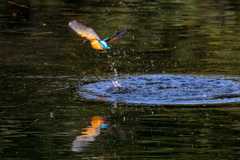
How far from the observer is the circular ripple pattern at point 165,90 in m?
7.34

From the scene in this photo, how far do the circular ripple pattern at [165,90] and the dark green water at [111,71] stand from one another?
0.24 metres

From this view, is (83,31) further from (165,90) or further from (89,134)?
(165,90)

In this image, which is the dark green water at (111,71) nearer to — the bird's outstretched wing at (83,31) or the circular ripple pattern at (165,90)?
the circular ripple pattern at (165,90)

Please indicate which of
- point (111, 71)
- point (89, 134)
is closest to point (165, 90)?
point (111, 71)

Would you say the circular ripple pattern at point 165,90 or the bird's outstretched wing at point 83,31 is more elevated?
the bird's outstretched wing at point 83,31

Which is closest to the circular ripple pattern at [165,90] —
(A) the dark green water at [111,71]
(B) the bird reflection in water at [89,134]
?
(A) the dark green water at [111,71]

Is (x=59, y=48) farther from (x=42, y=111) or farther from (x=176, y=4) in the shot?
(x=176, y=4)

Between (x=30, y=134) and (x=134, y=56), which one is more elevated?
(x=134, y=56)

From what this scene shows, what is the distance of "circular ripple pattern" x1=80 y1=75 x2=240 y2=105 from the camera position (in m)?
7.34

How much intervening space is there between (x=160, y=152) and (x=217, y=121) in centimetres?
127

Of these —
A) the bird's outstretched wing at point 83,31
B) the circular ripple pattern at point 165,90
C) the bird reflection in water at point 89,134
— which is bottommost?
the bird reflection in water at point 89,134

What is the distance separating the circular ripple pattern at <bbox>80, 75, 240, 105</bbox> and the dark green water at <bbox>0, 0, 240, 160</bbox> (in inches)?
9.4

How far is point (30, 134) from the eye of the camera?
235 inches

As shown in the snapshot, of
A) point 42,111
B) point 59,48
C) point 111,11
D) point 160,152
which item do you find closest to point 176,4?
point 111,11
